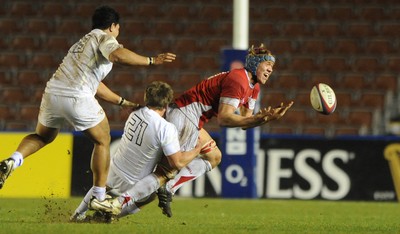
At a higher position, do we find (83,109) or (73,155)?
(83,109)

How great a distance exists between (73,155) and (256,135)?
2500 mm

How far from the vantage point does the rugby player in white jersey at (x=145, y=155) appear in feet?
27.5

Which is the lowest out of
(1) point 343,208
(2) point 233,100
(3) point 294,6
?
(1) point 343,208

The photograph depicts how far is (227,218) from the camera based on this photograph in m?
9.84

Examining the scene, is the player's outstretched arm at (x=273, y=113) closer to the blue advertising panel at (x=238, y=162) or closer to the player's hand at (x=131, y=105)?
the player's hand at (x=131, y=105)

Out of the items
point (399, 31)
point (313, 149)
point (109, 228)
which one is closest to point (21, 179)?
point (313, 149)

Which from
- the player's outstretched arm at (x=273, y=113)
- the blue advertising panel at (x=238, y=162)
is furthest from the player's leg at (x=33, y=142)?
the blue advertising panel at (x=238, y=162)

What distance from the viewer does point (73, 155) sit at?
1405 cm

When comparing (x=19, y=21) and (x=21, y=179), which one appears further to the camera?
(x=19, y=21)

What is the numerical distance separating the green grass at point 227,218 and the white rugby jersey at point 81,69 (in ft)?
3.58

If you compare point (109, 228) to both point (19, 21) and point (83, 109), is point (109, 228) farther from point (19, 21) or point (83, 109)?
point (19, 21)

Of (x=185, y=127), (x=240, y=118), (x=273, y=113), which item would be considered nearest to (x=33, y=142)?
(x=185, y=127)

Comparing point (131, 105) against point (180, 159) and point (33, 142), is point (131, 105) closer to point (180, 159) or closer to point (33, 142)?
point (180, 159)

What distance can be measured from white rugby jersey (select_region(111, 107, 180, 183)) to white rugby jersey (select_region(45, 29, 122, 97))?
0.47 meters
